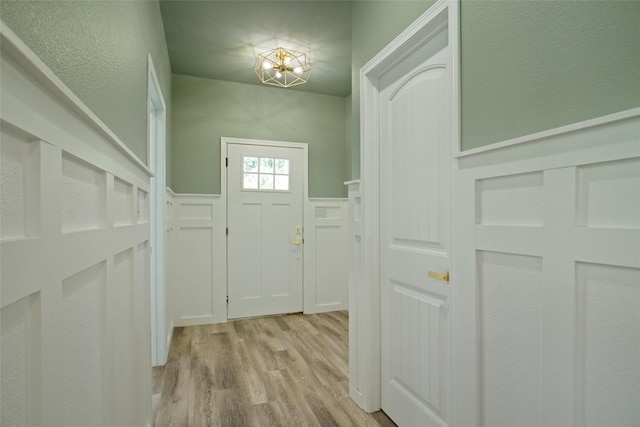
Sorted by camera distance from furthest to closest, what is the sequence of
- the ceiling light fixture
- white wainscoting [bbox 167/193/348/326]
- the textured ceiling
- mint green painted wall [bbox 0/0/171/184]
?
white wainscoting [bbox 167/193/348/326] → the ceiling light fixture → the textured ceiling → mint green painted wall [bbox 0/0/171/184]

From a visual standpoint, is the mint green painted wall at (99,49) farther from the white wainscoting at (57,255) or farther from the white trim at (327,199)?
the white trim at (327,199)

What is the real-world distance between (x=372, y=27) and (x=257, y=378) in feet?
7.67

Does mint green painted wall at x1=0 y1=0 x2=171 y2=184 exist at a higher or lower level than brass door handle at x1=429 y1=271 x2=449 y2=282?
higher

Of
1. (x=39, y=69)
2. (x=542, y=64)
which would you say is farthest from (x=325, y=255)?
(x=39, y=69)

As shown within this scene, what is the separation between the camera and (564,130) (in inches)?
34.8

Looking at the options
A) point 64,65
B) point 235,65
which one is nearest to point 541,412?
point 64,65

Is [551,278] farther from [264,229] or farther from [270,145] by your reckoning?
[270,145]

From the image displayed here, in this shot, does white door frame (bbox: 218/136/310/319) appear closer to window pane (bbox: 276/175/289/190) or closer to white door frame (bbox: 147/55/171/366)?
window pane (bbox: 276/175/289/190)

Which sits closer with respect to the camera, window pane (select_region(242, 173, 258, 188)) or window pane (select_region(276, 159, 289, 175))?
window pane (select_region(242, 173, 258, 188))

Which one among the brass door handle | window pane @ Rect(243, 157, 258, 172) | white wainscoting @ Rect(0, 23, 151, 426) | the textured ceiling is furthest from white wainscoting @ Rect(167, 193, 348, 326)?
the brass door handle

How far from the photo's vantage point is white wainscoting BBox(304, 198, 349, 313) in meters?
3.77

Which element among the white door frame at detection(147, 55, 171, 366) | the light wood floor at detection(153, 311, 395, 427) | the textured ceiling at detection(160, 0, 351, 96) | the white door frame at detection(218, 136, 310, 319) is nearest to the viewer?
the light wood floor at detection(153, 311, 395, 427)

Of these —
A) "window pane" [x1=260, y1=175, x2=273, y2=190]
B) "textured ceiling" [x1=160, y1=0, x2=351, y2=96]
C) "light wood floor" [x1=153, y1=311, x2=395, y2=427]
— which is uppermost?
"textured ceiling" [x1=160, y1=0, x2=351, y2=96]

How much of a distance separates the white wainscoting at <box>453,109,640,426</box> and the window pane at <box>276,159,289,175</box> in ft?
8.67
